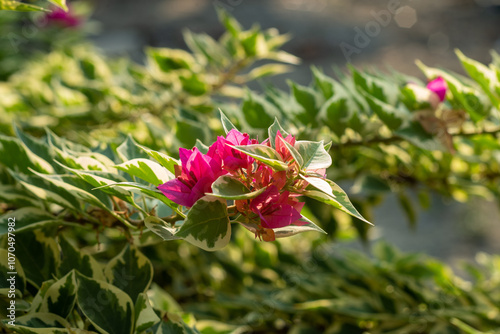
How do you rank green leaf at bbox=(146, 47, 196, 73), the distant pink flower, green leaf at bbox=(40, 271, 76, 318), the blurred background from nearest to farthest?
1. green leaf at bbox=(40, 271, 76, 318)
2. green leaf at bbox=(146, 47, 196, 73)
3. the distant pink flower
4. the blurred background

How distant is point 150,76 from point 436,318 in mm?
580

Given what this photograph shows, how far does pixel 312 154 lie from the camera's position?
34cm

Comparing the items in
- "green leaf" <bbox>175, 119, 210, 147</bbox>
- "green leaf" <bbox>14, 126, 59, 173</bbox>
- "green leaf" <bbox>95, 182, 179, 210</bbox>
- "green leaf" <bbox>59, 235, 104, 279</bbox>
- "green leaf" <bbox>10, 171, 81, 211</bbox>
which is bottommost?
"green leaf" <bbox>59, 235, 104, 279</bbox>

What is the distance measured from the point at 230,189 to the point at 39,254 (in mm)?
235

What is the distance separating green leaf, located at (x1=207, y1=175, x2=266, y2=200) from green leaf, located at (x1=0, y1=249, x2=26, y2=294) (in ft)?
0.72

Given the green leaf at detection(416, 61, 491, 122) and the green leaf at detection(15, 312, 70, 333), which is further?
the green leaf at detection(416, 61, 491, 122)

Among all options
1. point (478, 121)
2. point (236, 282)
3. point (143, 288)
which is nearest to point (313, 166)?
point (143, 288)

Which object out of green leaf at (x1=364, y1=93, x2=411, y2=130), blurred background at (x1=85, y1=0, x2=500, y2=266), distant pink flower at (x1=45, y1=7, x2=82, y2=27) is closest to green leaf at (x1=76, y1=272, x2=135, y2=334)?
green leaf at (x1=364, y1=93, x2=411, y2=130)

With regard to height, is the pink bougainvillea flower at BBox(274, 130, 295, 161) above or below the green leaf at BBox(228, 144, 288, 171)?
below

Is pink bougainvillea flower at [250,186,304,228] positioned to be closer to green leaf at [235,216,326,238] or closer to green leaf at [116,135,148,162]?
green leaf at [235,216,326,238]

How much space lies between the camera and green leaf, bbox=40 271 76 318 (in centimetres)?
42

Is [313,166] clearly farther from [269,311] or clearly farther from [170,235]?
[269,311]

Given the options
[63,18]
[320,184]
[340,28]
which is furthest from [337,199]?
[340,28]

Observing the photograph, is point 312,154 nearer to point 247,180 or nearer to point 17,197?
point 247,180
